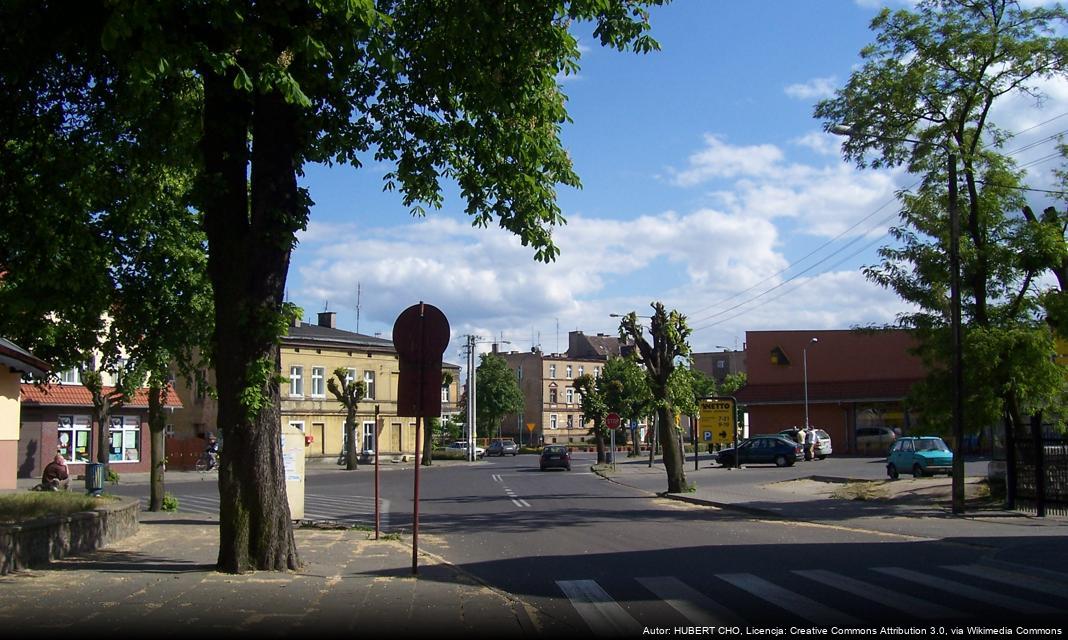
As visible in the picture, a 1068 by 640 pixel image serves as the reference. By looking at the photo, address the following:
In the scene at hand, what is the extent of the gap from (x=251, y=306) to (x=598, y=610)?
5228mm

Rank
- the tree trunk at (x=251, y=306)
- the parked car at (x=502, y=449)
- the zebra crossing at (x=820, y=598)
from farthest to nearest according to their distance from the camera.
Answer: the parked car at (x=502, y=449)
the tree trunk at (x=251, y=306)
the zebra crossing at (x=820, y=598)

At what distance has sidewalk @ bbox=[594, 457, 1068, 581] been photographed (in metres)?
13.3

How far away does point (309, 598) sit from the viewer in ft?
31.8

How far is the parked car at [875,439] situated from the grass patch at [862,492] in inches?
1099

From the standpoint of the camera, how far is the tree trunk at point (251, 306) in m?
11.1

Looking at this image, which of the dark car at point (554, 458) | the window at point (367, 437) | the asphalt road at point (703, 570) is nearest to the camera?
the asphalt road at point (703, 570)

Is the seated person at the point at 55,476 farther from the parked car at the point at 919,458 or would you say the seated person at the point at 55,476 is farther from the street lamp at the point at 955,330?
the parked car at the point at 919,458

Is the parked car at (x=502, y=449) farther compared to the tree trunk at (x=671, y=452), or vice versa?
the parked car at (x=502, y=449)

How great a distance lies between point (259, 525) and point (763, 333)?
57534mm

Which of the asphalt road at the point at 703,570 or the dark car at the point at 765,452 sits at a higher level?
the asphalt road at the point at 703,570

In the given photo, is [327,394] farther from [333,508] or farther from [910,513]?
[910,513]

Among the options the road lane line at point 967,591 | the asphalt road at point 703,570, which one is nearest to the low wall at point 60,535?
the asphalt road at point 703,570

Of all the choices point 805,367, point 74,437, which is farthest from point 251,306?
point 805,367

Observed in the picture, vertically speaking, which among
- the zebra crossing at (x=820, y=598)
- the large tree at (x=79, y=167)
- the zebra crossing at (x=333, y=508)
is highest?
the large tree at (x=79, y=167)
